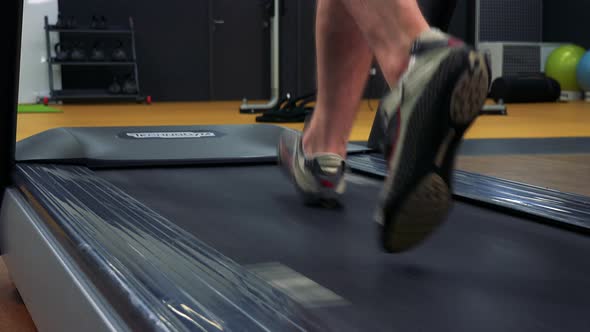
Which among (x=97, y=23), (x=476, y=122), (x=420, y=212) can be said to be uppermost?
(x=97, y=23)

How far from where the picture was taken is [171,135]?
1.95 meters

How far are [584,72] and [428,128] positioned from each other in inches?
246

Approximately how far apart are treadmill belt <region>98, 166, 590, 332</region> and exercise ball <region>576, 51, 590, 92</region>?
18.6 feet

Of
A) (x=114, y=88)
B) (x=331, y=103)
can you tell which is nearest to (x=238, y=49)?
(x=114, y=88)

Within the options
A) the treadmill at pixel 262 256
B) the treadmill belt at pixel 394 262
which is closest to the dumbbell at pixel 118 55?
the treadmill at pixel 262 256

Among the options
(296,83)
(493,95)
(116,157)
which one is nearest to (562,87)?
(493,95)

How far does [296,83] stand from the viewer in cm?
793

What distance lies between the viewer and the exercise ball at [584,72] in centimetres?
632

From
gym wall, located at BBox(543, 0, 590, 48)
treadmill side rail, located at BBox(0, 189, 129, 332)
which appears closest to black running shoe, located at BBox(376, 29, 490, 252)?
treadmill side rail, located at BBox(0, 189, 129, 332)

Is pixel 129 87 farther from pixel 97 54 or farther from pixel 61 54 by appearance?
pixel 61 54

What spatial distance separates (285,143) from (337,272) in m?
0.53

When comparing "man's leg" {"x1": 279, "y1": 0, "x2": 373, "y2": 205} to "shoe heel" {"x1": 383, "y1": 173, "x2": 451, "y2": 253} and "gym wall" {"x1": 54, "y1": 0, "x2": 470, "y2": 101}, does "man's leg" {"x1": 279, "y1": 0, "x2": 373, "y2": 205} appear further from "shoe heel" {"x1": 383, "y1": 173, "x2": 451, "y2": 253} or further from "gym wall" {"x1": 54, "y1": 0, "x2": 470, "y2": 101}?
"gym wall" {"x1": 54, "y1": 0, "x2": 470, "y2": 101}

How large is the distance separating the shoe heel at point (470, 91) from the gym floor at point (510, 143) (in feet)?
2.23

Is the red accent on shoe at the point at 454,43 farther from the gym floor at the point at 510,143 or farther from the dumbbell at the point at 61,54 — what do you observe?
the dumbbell at the point at 61,54
